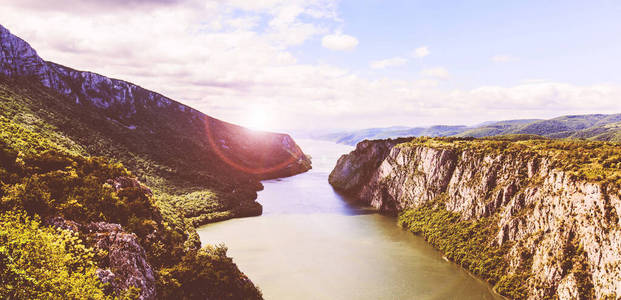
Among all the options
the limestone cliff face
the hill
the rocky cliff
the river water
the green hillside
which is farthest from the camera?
the rocky cliff

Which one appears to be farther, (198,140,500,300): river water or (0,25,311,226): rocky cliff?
(0,25,311,226): rocky cliff

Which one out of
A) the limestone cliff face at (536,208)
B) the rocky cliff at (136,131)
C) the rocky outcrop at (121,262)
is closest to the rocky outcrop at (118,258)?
the rocky outcrop at (121,262)

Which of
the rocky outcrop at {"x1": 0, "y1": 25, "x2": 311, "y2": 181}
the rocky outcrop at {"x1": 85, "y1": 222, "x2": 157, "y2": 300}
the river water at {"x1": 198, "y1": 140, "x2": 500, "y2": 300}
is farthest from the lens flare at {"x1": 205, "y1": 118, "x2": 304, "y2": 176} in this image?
the rocky outcrop at {"x1": 85, "y1": 222, "x2": 157, "y2": 300}

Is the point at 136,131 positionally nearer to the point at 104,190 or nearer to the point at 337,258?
the point at 104,190

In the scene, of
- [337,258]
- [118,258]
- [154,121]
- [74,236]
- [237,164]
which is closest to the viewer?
[74,236]

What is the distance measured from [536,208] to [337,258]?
37145 mm

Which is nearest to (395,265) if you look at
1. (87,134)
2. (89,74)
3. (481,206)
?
(481,206)

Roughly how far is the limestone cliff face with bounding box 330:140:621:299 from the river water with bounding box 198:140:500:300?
9.35 meters

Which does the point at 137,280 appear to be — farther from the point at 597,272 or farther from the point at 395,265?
the point at 597,272

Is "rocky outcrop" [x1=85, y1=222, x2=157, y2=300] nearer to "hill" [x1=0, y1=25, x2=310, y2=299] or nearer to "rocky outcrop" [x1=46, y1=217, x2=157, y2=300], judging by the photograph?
"rocky outcrop" [x1=46, y1=217, x2=157, y2=300]

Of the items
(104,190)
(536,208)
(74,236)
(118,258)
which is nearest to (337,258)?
(536,208)

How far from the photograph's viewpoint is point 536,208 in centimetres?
4781

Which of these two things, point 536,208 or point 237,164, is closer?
point 536,208

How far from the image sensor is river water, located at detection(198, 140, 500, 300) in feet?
151
